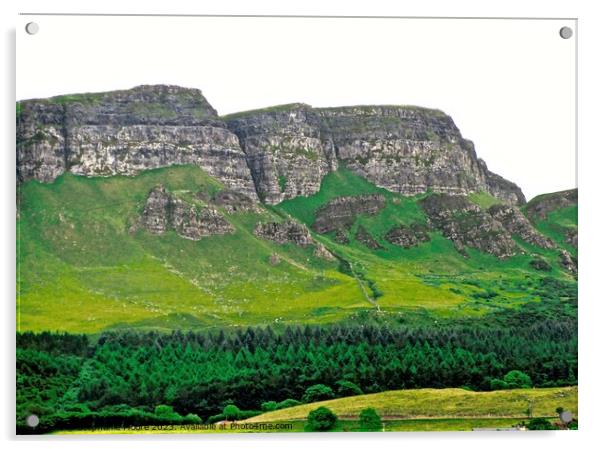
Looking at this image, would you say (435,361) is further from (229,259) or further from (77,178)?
(77,178)

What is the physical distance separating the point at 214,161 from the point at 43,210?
4175 cm

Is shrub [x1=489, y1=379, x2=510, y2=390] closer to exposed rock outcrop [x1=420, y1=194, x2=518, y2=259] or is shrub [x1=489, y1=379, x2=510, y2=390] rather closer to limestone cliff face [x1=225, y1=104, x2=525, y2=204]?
exposed rock outcrop [x1=420, y1=194, x2=518, y2=259]

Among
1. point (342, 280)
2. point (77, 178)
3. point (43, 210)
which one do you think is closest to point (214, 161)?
point (77, 178)

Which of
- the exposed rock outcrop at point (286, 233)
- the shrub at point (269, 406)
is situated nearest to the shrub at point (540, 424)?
the shrub at point (269, 406)

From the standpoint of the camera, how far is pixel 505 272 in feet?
360

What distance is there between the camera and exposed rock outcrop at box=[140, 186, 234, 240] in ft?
356

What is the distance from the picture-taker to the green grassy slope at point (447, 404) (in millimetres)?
57031

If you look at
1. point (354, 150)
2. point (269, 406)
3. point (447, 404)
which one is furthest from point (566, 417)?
point (354, 150)

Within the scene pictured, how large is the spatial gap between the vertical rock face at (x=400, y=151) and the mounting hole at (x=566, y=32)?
73.2 m

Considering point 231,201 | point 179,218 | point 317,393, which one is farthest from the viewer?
point 231,201

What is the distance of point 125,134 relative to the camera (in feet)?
376

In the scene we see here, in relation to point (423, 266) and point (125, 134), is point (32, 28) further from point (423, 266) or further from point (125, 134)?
point (423, 266)

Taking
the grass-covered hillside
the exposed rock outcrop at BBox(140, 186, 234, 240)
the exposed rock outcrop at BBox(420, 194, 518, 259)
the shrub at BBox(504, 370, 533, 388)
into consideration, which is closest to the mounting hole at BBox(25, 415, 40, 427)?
the grass-covered hillside

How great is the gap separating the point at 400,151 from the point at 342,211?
62.6 feet
